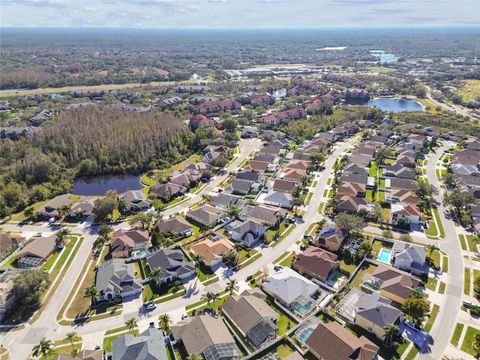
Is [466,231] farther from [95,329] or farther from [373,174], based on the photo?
[95,329]

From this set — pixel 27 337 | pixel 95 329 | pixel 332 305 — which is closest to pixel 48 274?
pixel 27 337

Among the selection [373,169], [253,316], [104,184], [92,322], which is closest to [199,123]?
[104,184]

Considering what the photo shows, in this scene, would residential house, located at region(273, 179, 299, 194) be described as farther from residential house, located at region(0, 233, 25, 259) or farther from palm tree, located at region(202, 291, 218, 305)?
residential house, located at region(0, 233, 25, 259)

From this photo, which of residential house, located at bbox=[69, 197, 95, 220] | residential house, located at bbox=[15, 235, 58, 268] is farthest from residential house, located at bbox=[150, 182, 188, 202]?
residential house, located at bbox=[15, 235, 58, 268]

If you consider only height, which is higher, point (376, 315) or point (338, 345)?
point (338, 345)

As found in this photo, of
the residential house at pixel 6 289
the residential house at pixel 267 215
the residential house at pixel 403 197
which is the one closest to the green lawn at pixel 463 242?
the residential house at pixel 403 197

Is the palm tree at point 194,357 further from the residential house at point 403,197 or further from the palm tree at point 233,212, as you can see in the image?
the residential house at point 403,197

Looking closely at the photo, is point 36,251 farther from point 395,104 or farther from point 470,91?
point 470,91
